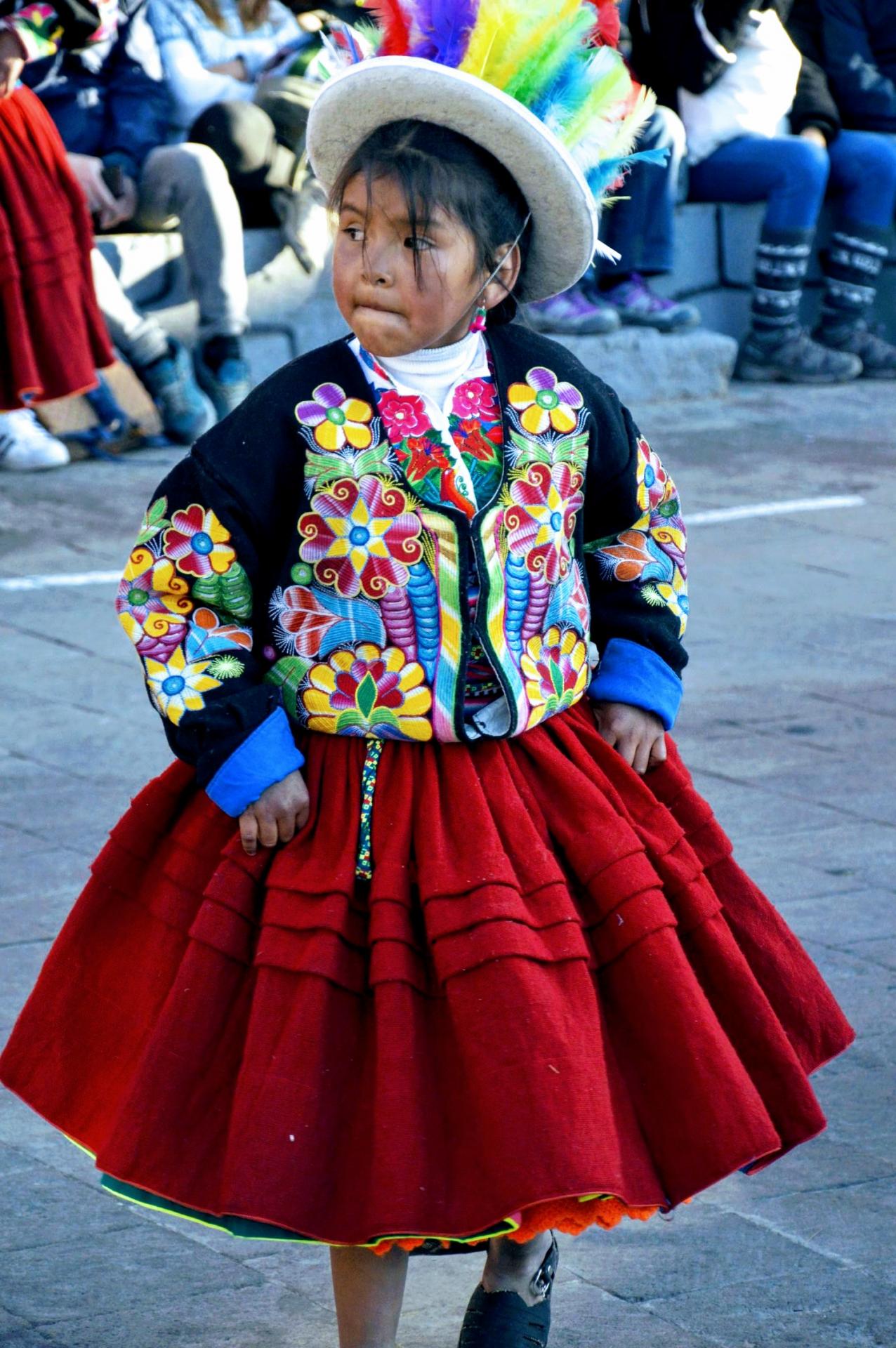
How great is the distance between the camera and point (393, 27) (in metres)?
2.20

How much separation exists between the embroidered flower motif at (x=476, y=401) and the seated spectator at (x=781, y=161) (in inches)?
269

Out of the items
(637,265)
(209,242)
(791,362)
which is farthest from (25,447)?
(791,362)

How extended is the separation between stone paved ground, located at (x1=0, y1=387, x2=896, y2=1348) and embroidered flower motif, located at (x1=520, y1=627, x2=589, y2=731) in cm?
76

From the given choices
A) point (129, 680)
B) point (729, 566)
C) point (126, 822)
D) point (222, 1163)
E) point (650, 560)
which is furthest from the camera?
point (729, 566)

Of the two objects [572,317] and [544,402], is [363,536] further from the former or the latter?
[572,317]

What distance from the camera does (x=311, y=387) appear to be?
220 cm

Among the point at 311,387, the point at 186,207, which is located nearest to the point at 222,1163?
the point at 311,387

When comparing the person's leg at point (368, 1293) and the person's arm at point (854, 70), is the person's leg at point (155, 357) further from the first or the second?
the person's leg at point (368, 1293)

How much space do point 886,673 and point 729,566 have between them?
109 centimetres

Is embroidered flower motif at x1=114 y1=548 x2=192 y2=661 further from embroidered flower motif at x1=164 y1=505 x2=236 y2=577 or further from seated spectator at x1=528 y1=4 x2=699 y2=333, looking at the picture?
seated spectator at x1=528 y1=4 x2=699 y2=333

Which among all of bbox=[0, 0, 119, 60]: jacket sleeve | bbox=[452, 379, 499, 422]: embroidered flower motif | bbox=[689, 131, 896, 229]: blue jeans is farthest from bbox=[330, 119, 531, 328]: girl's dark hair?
bbox=[689, 131, 896, 229]: blue jeans

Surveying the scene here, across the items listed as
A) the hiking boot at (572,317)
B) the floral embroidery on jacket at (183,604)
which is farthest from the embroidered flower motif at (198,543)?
the hiking boot at (572,317)

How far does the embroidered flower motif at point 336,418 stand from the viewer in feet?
7.13

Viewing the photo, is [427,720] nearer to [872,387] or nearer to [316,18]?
[316,18]
